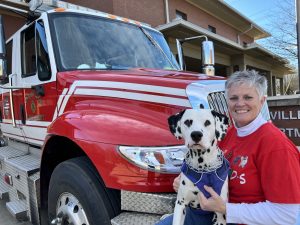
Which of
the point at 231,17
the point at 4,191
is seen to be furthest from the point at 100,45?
the point at 231,17

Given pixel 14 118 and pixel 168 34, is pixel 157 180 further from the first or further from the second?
pixel 168 34

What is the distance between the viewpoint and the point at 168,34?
1288 centimetres

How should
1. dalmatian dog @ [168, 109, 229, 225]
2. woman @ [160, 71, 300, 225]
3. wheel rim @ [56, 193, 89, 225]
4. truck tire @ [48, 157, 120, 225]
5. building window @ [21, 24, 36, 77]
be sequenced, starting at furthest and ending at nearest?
building window @ [21, 24, 36, 77]
wheel rim @ [56, 193, 89, 225]
truck tire @ [48, 157, 120, 225]
dalmatian dog @ [168, 109, 229, 225]
woman @ [160, 71, 300, 225]

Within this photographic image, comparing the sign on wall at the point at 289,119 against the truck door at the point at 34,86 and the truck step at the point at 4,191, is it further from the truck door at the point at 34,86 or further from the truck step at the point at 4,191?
the truck step at the point at 4,191

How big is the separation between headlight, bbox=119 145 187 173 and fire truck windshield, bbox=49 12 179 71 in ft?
4.99

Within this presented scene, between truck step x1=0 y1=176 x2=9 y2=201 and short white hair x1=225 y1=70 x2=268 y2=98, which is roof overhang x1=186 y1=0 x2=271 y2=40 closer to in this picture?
truck step x1=0 y1=176 x2=9 y2=201

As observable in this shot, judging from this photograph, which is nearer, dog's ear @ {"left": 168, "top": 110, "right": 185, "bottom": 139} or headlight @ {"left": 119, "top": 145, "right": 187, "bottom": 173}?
dog's ear @ {"left": 168, "top": 110, "right": 185, "bottom": 139}

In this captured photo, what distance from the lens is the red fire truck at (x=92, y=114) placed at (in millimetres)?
2309

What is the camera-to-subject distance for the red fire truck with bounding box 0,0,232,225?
231 cm

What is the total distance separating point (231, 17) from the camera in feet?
74.5

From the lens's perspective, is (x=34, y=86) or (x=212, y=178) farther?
(x=34, y=86)

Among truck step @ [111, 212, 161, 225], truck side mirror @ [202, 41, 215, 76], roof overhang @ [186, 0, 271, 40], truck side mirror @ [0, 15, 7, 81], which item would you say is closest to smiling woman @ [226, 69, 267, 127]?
truck step @ [111, 212, 161, 225]

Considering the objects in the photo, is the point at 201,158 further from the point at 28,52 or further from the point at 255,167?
the point at 28,52

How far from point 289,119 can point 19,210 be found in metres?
5.12
